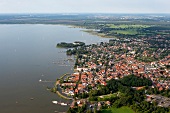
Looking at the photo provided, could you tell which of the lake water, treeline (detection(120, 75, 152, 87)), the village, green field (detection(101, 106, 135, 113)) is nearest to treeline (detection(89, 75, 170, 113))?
treeline (detection(120, 75, 152, 87))

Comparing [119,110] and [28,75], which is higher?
[28,75]

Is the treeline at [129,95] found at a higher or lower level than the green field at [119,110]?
higher

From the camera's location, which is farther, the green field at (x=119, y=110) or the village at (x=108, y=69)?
the village at (x=108, y=69)

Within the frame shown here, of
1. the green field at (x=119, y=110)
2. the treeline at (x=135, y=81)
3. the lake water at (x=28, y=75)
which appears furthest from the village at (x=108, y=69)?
the lake water at (x=28, y=75)

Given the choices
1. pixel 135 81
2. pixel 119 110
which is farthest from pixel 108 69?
pixel 119 110

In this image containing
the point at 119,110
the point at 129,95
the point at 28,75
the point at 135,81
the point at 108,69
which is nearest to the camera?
the point at 119,110

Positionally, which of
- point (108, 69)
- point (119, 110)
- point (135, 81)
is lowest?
point (119, 110)

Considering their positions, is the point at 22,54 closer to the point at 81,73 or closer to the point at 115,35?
the point at 81,73

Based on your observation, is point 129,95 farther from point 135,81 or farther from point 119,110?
point 135,81

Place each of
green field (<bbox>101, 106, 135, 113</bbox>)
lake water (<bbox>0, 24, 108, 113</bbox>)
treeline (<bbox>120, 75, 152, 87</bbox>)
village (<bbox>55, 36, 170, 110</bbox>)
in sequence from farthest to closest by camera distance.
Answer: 1. treeline (<bbox>120, 75, 152, 87</bbox>)
2. village (<bbox>55, 36, 170, 110</bbox>)
3. lake water (<bbox>0, 24, 108, 113</bbox>)
4. green field (<bbox>101, 106, 135, 113</bbox>)

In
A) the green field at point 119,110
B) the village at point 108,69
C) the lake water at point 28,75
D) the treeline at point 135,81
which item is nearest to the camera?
the green field at point 119,110

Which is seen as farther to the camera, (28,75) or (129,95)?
(28,75)

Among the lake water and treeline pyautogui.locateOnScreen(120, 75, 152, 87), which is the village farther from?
the lake water

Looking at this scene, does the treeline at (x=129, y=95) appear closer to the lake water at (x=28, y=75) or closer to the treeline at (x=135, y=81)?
the treeline at (x=135, y=81)
